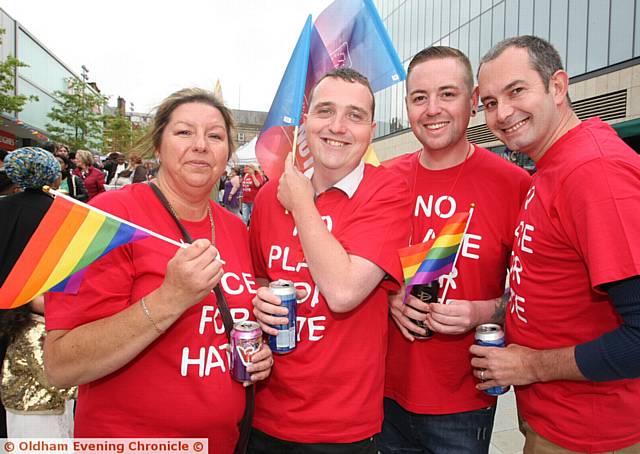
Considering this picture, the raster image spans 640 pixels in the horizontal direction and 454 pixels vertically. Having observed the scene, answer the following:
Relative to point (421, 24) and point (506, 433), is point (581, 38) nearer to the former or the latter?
point (421, 24)

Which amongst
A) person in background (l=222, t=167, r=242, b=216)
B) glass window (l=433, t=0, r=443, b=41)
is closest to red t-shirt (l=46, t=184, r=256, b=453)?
person in background (l=222, t=167, r=242, b=216)

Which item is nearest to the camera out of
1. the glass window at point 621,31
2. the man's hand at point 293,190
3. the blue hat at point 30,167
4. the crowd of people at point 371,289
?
the crowd of people at point 371,289

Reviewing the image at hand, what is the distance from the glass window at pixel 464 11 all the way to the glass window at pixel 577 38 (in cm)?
786

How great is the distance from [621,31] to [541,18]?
4364 millimetres

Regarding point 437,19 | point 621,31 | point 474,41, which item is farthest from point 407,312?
point 437,19

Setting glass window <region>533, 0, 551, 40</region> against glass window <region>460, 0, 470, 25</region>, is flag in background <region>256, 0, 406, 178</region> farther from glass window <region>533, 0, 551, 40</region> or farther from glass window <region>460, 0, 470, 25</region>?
glass window <region>460, 0, 470, 25</region>

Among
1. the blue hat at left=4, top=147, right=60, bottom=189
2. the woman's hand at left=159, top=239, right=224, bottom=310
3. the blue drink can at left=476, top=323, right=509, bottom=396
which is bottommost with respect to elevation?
the blue drink can at left=476, top=323, right=509, bottom=396

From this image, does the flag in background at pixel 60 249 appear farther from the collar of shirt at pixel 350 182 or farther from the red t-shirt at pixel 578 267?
the red t-shirt at pixel 578 267

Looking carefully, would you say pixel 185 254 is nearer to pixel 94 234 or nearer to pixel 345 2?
pixel 94 234

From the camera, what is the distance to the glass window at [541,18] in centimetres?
1897

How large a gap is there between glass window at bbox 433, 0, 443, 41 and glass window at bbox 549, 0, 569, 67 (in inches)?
374

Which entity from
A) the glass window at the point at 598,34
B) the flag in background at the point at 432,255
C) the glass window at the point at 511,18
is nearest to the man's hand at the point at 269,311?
the flag in background at the point at 432,255

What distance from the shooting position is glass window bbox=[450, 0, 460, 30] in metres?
25.8

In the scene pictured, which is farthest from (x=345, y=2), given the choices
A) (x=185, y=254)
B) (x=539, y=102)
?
(x=185, y=254)
